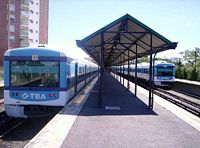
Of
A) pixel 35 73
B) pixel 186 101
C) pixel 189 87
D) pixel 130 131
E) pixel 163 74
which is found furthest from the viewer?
pixel 163 74

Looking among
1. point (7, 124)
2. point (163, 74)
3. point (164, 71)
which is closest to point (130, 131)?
point (7, 124)

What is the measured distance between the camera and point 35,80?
1037 centimetres

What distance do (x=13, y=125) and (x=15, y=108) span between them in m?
1.71

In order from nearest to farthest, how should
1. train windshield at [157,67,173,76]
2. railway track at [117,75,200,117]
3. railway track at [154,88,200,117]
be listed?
railway track at [154,88,200,117] < railway track at [117,75,200,117] < train windshield at [157,67,173,76]

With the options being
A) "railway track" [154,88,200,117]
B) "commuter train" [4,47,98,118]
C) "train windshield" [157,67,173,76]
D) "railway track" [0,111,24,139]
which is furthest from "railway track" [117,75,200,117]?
"railway track" [0,111,24,139]

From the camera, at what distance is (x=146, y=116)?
991cm

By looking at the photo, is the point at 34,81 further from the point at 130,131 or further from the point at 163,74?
the point at 163,74

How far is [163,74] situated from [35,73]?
790 inches

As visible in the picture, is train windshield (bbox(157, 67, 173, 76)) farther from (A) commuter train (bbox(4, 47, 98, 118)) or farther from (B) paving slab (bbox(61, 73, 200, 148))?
(A) commuter train (bbox(4, 47, 98, 118))

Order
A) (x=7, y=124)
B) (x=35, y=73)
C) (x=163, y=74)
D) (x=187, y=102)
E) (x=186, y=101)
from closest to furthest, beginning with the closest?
(x=35, y=73) < (x=7, y=124) < (x=187, y=102) < (x=186, y=101) < (x=163, y=74)

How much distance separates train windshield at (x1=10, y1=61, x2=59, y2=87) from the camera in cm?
1030

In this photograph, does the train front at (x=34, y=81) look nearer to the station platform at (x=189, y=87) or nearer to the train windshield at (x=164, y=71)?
the station platform at (x=189, y=87)

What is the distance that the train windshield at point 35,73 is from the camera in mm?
10305

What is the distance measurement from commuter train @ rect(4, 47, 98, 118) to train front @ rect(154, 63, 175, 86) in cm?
1926
